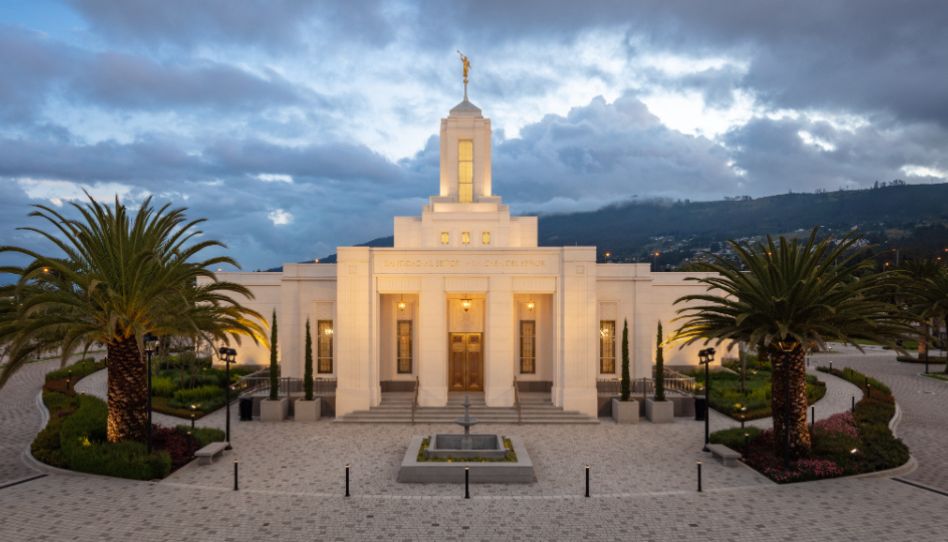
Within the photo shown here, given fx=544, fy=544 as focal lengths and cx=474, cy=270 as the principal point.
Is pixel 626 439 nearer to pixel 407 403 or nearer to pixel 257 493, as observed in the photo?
pixel 407 403

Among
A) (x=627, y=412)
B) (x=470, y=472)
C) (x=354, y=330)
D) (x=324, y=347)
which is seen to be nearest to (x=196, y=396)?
(x=324, y=347)

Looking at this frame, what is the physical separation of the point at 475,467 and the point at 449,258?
37.0 ft

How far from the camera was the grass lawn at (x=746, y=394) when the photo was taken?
78.9ft

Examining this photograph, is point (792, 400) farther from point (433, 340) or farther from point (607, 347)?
point (433, 340)

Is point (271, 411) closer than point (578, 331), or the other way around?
point (271, 411)

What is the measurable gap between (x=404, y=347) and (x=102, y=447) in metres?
13.9

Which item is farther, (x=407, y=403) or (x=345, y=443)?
(x=407, y=403)

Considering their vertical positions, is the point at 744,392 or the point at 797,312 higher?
the point at 797,312

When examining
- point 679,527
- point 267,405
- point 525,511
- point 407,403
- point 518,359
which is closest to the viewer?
point 679,527

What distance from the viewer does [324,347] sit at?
2783cm

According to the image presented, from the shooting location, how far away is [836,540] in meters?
11.6

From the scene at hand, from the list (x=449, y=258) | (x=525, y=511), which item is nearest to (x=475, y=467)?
(x=525, y=511)

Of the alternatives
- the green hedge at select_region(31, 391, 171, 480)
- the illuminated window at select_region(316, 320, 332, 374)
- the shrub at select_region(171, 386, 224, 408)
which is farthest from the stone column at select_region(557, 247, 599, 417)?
the shrub at select_region(171, 386, 224, 408)

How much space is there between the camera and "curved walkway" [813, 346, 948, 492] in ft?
54.9
